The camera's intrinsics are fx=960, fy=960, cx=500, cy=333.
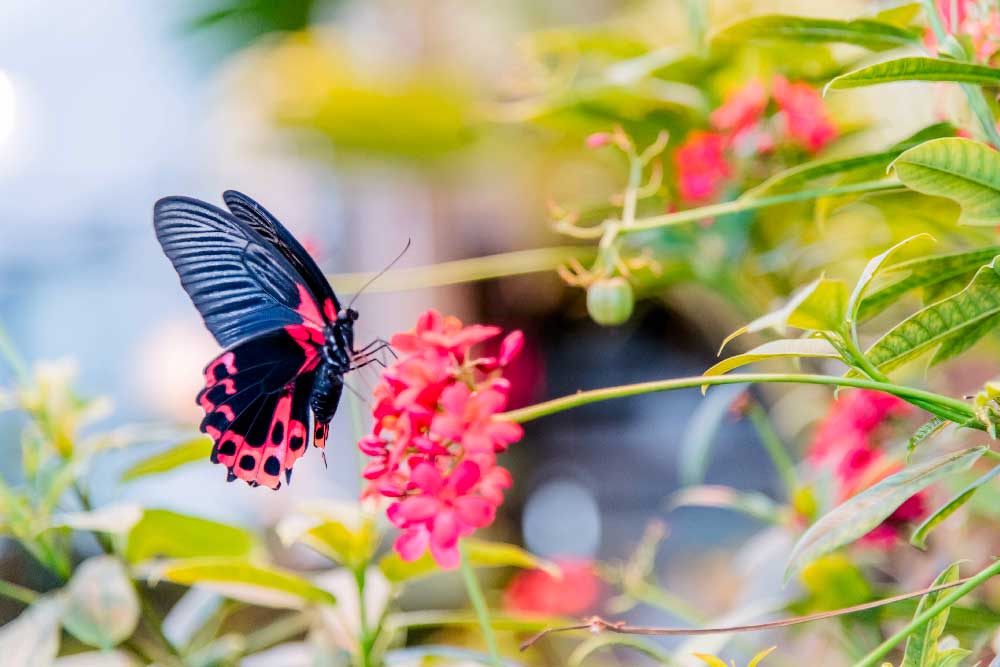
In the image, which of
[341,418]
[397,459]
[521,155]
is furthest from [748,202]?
[341,418]

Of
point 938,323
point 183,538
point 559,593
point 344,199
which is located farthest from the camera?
point 344,199

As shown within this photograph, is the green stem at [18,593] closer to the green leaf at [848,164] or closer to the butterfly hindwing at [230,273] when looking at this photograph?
the butterfly hindwing at [230,273]

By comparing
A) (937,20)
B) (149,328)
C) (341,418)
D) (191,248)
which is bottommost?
(341,418)

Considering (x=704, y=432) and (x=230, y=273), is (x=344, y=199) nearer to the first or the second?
(x=704, y=432)

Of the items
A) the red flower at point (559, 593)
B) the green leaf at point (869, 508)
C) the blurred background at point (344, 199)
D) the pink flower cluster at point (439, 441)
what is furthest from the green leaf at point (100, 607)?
the blurred background at point (344, 199)

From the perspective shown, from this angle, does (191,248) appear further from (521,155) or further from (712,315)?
(521,155)

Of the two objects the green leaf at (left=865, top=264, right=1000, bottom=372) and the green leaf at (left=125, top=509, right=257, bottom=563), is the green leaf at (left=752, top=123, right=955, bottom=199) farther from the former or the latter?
the green leaf at (left=125, top=509, right=257, bottom=563)

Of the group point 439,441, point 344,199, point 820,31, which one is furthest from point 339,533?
point 344,199
